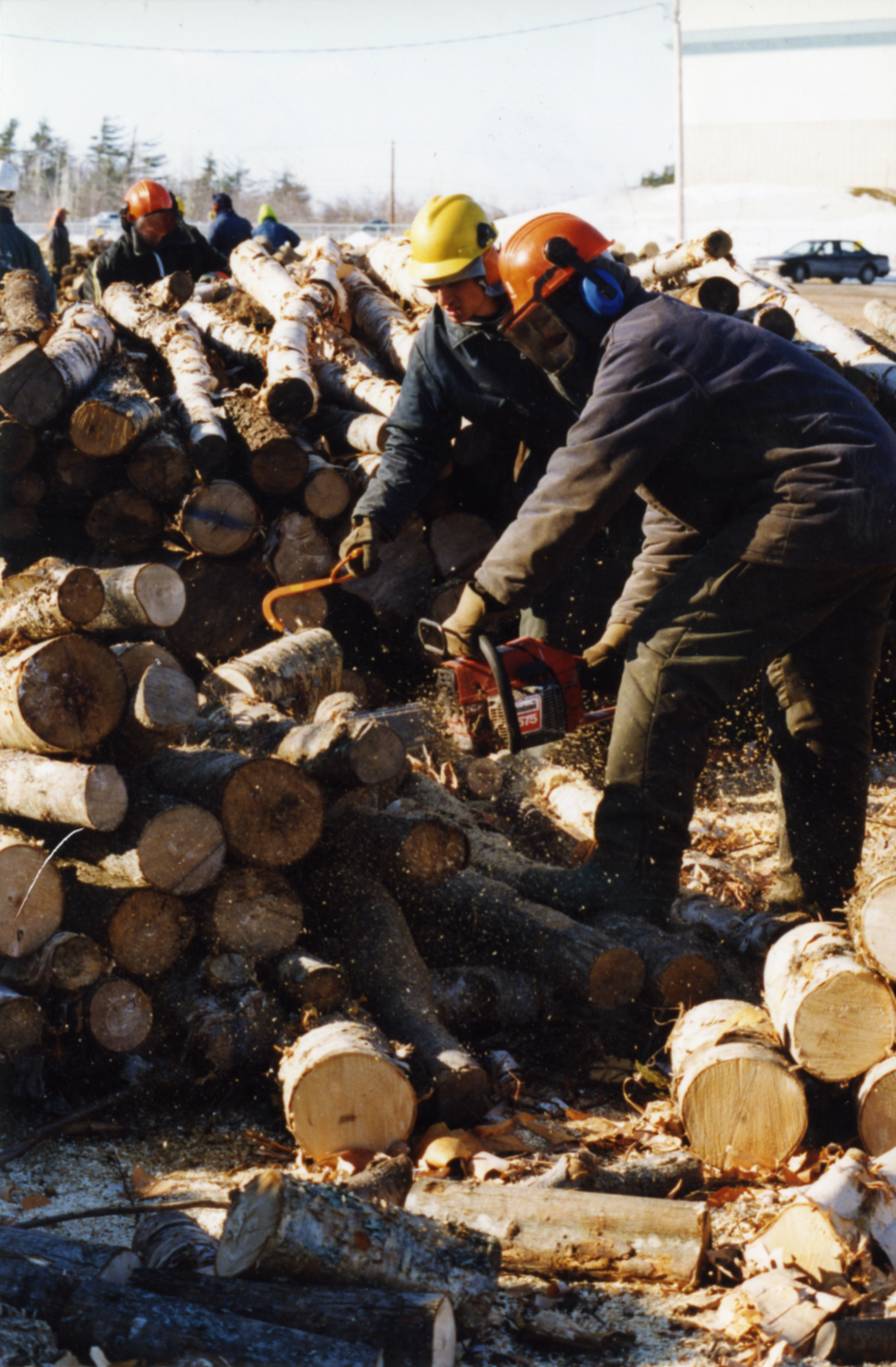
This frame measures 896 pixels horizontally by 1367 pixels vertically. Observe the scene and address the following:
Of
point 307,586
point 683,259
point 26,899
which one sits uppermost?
point 683,259

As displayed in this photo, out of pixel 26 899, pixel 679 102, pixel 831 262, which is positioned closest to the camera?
pixel 26 899

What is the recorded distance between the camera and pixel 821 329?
708cm

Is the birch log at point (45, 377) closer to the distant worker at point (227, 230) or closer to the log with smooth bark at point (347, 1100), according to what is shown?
the log with smooth bark at point (347, 1100)

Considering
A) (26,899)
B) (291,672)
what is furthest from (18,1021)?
(291,672)

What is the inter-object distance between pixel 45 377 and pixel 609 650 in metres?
3.32

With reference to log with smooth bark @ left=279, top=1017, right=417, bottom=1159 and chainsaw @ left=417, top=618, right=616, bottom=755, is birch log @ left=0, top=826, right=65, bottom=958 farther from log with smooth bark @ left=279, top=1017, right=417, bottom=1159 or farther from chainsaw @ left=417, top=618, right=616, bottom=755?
chainsaw @ left=417, top=618, right=616, bottom=755

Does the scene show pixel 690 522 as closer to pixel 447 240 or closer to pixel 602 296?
pixel 602 296

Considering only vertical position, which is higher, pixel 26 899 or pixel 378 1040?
pixel 26 899

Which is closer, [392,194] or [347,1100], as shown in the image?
[347,1100]

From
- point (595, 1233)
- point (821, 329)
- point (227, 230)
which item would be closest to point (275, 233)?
point (227, 230)

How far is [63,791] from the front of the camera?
10.9ft

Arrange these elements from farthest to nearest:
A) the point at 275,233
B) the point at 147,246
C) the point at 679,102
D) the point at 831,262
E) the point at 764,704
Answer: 1. the point at 831,262
2. the point at 679,102
3. the point at 275,233
4. the point at 147,246
5. the point at 764,704

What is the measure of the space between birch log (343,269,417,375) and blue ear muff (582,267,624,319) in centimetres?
310

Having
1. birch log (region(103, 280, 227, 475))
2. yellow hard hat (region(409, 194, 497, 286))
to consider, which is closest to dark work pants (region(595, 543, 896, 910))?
yellow hard hat (region(409, 194, 497, 286))
